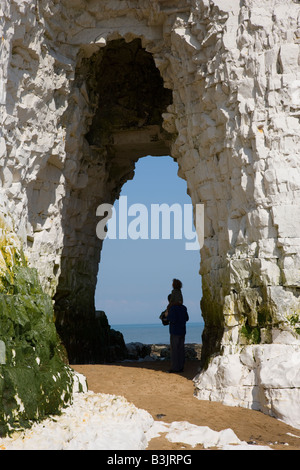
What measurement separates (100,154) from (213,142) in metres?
4.35

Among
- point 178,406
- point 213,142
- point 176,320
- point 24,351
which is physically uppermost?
point 213,142

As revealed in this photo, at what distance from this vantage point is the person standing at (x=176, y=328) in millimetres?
9719

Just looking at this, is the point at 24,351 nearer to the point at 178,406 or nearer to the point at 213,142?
the point at 178,406

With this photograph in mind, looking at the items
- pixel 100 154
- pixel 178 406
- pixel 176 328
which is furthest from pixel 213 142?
pixel 178 406

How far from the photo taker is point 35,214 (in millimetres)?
9531

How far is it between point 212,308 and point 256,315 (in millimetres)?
1659

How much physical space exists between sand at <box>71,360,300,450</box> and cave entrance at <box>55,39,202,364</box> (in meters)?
2.65

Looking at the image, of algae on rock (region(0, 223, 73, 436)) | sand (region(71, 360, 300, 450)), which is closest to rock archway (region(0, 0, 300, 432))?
sand (region(71, 360, 300, 450))

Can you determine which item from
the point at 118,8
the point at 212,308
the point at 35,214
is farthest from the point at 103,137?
the point at 212,308

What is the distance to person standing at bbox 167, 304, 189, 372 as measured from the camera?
9719mm

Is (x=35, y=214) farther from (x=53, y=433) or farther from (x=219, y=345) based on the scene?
(x=53, y=433)

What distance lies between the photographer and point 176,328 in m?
9.70

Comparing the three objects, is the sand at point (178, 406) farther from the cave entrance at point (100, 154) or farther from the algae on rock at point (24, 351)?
the cave entrance at point (100, 154)

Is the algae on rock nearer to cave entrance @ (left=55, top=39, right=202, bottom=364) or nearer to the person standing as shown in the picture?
the person standing
